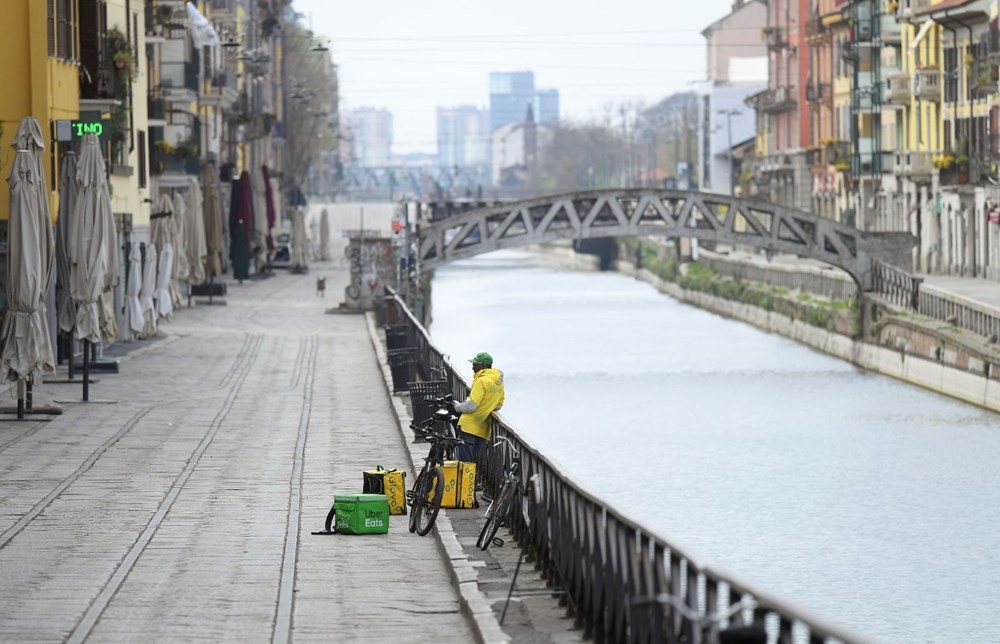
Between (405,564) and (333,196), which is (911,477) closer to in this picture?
(405,564)

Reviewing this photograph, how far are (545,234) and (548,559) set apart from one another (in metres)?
54.7

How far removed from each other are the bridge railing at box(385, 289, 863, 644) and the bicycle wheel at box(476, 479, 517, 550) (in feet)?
0.47

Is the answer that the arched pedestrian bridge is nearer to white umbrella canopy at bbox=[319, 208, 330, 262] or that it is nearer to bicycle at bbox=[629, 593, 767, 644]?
white umbrella canopy at bbox=[319, 208, 330, 262]

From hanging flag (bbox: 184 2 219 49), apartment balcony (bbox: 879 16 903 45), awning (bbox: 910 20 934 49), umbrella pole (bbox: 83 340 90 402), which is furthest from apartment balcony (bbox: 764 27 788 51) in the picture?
umbrella pole (bbox: 83 340 90 402)

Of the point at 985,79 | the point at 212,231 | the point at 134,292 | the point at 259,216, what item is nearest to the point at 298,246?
the point at 259,216

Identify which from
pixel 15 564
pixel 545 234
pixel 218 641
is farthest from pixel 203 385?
pixel 545 234

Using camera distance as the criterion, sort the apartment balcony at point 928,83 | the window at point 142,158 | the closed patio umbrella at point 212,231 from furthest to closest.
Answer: the apartment balcony at point 928,83 → the closed patio umbrella at point 212,231 → the window at point 142,158

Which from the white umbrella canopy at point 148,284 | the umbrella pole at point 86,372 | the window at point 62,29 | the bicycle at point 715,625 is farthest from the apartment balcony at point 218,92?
the bicycle at point 715,625

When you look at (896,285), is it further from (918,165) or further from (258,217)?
(258,217)

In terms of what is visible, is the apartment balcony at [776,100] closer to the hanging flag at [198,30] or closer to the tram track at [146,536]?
the hanging flag at [198,30]

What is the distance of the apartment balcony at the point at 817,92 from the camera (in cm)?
9512

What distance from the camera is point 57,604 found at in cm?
1502

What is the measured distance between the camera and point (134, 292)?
40375mm

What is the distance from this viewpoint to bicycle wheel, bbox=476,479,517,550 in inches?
656
